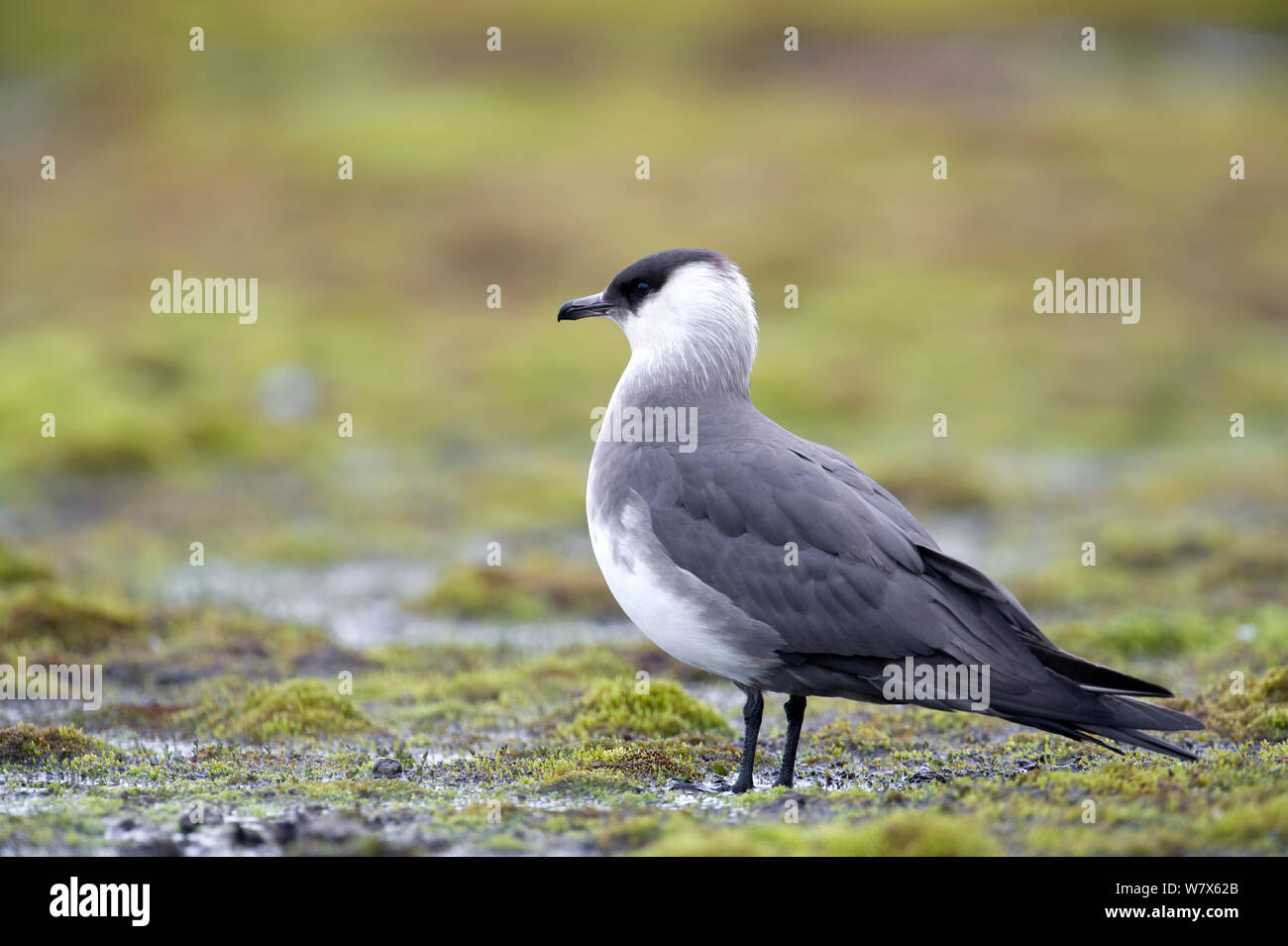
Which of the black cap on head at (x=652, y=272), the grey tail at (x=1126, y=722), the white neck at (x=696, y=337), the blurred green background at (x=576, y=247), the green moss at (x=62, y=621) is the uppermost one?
the blurred green background at (x=576, y=247)

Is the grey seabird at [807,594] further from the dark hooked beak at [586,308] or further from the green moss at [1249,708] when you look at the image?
the green moss at [1249,708]

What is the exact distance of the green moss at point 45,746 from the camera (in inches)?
299

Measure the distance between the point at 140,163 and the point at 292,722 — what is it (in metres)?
28.2

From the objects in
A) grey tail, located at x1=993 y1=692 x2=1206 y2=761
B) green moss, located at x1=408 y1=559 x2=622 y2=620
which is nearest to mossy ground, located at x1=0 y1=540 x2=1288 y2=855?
grey tail, located at x1=993 y1=692 x2=1206 y2=761

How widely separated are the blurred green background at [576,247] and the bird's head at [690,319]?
20.4 ft

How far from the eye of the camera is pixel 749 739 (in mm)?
7086

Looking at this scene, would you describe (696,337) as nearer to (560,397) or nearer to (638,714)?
(638,714)

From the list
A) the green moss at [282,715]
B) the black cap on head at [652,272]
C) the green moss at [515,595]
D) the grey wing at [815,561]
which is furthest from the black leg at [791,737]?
the green moss at [515,595]

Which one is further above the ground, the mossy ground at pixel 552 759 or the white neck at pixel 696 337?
the white neck at pixel 696 337

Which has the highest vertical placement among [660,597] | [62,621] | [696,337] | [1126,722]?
[696,337]

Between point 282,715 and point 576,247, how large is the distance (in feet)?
67.7

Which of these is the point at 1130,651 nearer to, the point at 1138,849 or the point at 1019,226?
the point at 1138,849

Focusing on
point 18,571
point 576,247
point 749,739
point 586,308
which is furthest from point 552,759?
point 576,247

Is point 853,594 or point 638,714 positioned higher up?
point 853,594
